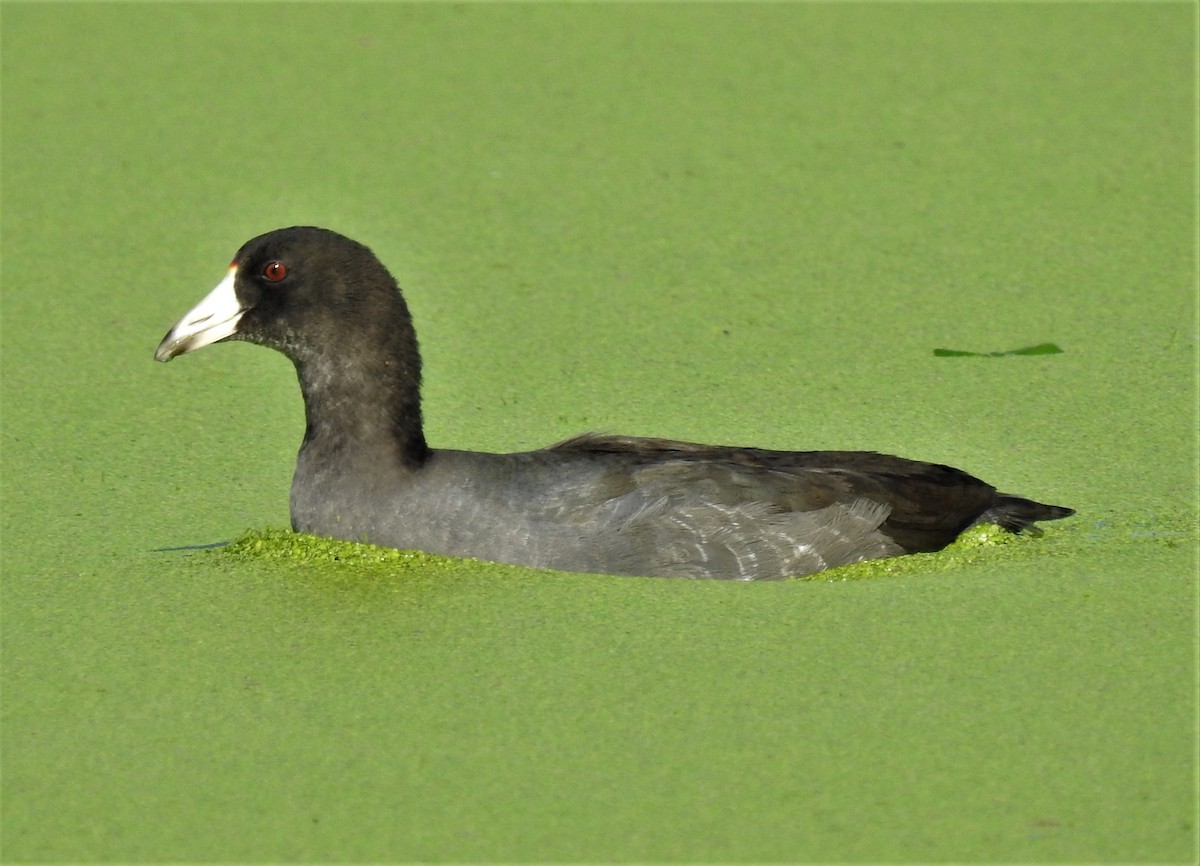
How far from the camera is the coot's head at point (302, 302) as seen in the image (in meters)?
3.97

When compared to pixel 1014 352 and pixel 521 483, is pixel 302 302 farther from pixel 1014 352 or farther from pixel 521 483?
pixel 1014 352

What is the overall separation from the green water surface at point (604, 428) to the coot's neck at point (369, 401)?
226 millimetres

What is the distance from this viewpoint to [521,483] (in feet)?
12.7

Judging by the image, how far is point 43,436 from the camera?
4598mm

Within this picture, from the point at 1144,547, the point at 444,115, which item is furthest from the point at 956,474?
the point at 444,115

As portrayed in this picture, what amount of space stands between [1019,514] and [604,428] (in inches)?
39.9

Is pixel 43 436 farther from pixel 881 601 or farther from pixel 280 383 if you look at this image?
pixel 881 601

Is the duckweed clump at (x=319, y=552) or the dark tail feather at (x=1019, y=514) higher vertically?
the duckweed clump at (x=319, y=552)

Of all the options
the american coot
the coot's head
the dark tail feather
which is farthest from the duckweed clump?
the dark tail feather

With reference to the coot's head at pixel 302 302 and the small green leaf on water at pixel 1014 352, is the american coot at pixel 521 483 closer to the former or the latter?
the coot's head at pixel 302 302

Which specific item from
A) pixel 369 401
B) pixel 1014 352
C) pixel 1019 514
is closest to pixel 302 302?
pixel 369 401

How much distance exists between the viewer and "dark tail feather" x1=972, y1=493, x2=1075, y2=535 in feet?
13.3

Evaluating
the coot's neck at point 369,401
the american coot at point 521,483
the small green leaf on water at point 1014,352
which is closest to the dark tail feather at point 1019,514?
the american coot at point 521,483

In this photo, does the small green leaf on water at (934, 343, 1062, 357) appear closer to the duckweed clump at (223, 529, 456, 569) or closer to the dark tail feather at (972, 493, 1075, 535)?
A: the dark tail feather at (972, 493, 1075, 535)
